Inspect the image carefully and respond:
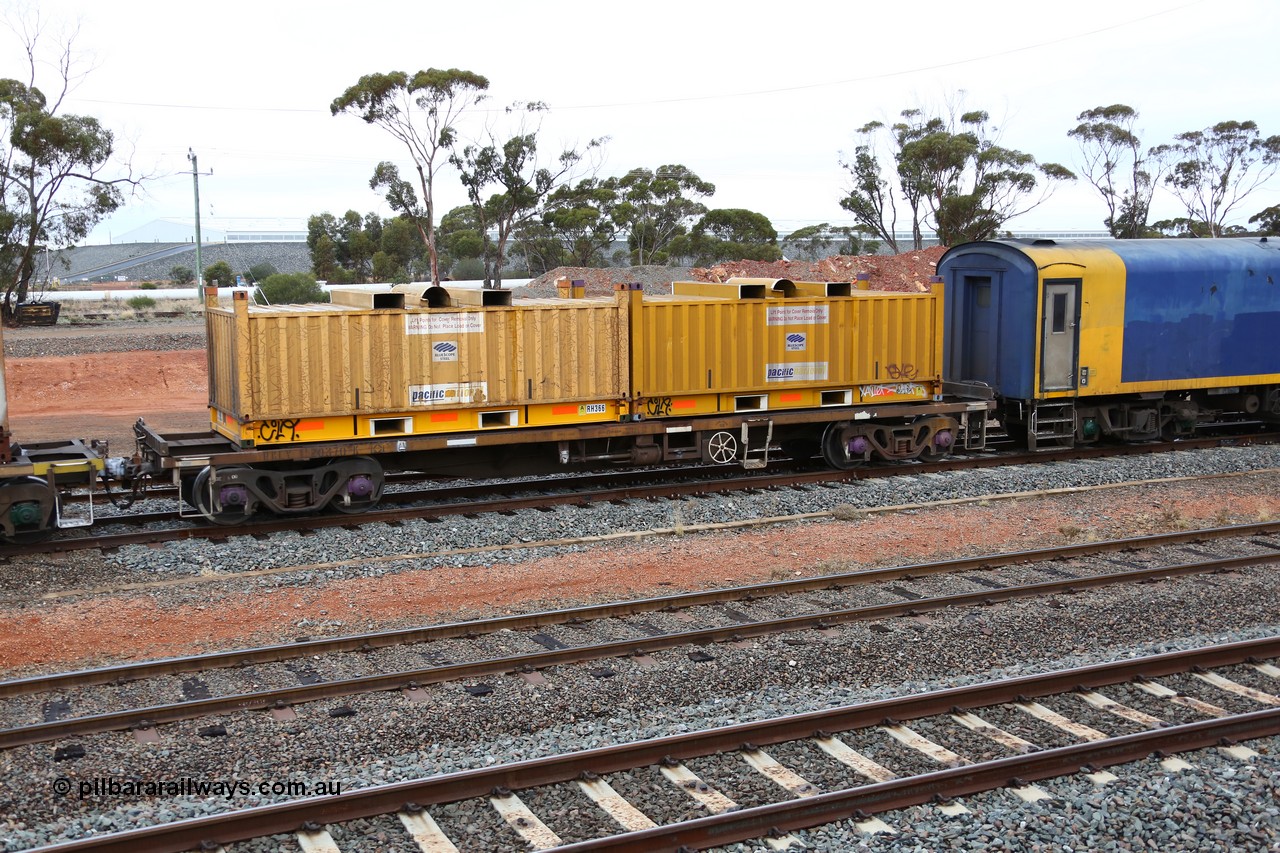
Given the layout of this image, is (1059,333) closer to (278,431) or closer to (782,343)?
(782,343)

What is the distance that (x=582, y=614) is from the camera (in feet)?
33.6

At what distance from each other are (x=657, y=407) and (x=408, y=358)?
3.46m

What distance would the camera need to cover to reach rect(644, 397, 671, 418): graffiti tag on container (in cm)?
1573

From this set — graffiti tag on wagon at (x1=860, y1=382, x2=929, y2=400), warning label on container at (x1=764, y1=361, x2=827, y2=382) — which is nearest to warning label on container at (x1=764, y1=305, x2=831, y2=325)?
warning label on container at (x1=764, y1=361, x2=827, y2=382)

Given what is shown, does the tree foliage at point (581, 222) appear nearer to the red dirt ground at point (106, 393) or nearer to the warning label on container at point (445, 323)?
the red dirt ground at point (106, 393)

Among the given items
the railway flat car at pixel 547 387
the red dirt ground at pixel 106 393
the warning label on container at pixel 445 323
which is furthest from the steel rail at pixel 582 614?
the red dirt ground at pixel 106 393

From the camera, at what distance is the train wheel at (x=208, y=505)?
1347 cm

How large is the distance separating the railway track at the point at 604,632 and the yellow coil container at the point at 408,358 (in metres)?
4.88

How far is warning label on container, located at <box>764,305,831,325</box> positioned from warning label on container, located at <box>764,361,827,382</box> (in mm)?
580

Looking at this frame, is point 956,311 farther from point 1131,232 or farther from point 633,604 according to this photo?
point 1131,232

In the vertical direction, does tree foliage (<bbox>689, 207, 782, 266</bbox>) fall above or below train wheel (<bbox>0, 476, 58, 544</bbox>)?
above

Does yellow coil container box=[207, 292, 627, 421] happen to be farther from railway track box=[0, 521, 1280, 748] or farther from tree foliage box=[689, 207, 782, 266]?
tree foliage box=[689, 207, 782, 266]

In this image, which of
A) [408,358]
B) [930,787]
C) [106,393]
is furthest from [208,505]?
[106,393]

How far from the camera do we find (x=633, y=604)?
10406 mm
